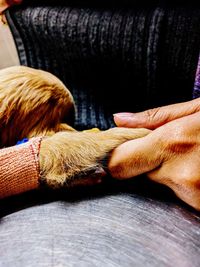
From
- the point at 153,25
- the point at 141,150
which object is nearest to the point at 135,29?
the point at 153,25

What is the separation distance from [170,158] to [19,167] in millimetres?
237

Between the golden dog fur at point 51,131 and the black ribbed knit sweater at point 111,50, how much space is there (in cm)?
23

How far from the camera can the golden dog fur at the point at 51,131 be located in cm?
71

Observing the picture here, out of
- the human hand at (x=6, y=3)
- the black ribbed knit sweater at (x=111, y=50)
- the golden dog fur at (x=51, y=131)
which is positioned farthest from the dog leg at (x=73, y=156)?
the human hand at (x=6, y=3)

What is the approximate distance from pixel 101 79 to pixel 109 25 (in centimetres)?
14

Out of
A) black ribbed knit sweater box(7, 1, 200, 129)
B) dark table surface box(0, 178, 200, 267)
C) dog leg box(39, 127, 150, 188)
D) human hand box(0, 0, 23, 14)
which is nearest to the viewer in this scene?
dark table surface box(0, 178, 200, 267)

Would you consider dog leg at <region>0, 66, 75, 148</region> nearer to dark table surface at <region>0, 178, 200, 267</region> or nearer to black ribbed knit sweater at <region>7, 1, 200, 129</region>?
dark table surface at <region>0, 178, 200, 267</region>

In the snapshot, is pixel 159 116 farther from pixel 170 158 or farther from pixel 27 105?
pixel 27 105

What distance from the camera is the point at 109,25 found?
1.00 meters

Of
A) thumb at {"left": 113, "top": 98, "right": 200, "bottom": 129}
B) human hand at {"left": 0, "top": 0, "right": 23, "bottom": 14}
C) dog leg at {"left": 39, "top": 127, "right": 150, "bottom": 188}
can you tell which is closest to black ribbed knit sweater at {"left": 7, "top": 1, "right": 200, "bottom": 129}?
human hand at {"left": 0, "top": 0, "right": 23, "bottom": 14}

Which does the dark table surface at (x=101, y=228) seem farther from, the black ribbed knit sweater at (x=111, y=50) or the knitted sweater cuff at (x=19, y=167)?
the black ribbed knit sweater at (x=111, y=50)

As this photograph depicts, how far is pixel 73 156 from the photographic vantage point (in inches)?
28.1

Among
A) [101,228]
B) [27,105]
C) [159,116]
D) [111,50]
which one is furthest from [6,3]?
[101,228]

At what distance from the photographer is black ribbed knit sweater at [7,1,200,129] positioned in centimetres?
94
